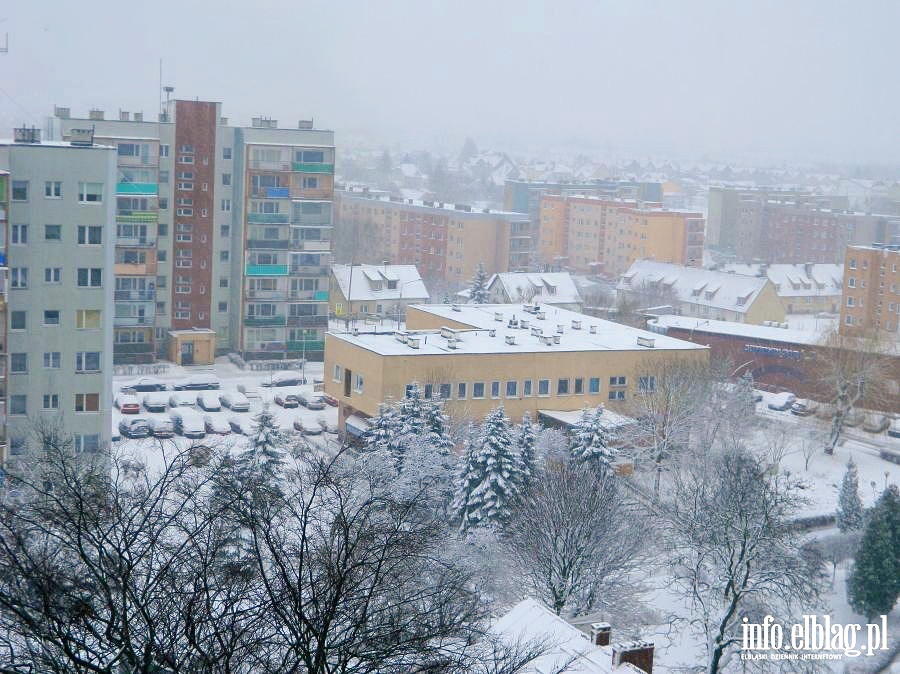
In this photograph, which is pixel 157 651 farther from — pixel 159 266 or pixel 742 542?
pixel 159 266

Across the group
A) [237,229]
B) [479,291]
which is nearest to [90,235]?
[237,229]

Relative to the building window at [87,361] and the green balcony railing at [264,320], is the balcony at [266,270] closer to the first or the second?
the green balcony railing at [264,320]

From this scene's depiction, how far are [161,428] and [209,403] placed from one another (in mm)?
2183

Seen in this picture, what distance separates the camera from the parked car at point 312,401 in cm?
2139

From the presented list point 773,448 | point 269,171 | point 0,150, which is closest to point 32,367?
point 0,150

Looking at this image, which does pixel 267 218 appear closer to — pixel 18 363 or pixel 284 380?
pixel 284 380

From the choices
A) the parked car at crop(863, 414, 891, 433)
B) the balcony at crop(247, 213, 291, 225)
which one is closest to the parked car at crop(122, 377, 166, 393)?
the balcony at crop(247, 213, 291, 225)

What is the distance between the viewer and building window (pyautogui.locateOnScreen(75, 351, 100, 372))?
516 inches

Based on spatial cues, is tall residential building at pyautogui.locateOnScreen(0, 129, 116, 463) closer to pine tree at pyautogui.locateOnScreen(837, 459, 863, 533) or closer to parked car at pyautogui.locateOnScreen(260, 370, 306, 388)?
pine tree at pyautogui.locateOnScreen(837, 459, 863, 533)

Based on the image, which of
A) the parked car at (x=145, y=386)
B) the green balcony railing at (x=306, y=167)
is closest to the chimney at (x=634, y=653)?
the parked car at (x=145, y=386)

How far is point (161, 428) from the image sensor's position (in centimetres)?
1880

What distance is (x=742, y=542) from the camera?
10695 mm

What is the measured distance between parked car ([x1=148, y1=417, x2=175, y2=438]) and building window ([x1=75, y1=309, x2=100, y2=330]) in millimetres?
5379

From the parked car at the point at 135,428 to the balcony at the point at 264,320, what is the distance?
6.48 metres
